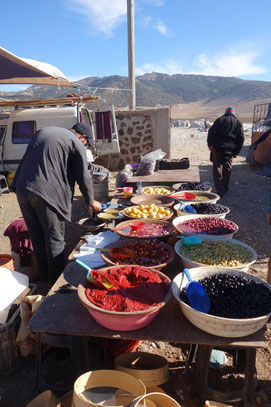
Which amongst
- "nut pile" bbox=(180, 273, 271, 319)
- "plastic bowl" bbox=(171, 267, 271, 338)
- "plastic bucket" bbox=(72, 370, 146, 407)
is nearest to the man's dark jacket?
"nut pile" bbox=(180, 273, 271, 319)

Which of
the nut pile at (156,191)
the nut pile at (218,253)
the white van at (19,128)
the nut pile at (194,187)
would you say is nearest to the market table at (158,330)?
the nut pile at (218,253)

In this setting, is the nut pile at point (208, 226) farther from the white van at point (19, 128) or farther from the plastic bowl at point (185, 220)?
the white van at point (19, 128)

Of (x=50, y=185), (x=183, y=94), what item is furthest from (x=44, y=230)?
(x=183, y=94)

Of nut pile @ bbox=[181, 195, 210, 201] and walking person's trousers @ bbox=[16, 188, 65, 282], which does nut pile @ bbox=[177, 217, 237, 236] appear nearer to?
nut pile @ bbox=[181, 195, 210, 201]

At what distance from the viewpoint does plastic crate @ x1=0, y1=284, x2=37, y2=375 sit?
7.66ft

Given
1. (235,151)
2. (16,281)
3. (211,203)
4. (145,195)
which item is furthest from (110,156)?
(16,281)

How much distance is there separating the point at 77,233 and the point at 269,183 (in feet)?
21.2

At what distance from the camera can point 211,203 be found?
344cm

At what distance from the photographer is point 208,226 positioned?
273 cm

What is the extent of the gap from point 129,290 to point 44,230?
5.74 feet

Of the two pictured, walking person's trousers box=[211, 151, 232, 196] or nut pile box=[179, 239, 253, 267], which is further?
walking person's trousers box=[211, 151, 232, 196]

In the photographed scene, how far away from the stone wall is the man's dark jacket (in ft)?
10.1

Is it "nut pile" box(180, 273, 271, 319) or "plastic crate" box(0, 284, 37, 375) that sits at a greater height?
"nut pile" box(180, 273, 271, 319)

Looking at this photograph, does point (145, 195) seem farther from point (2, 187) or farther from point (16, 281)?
point (2, 187)
